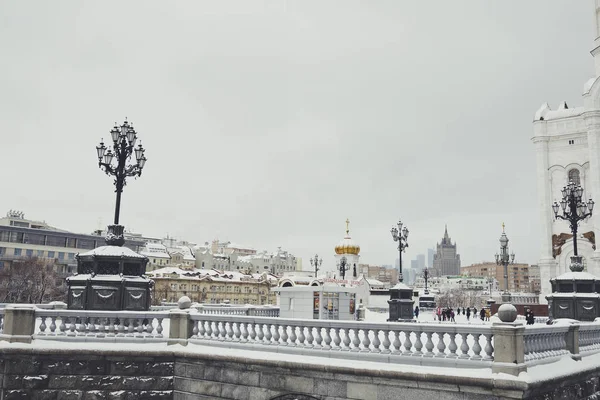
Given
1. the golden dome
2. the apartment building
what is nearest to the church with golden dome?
the golden dome

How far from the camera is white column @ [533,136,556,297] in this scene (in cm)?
5256

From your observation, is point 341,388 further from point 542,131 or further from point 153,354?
point 542,131

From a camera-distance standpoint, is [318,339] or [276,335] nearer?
[318,339]

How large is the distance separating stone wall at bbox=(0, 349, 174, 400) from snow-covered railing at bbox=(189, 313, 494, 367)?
1.27 meters

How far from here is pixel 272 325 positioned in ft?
40.8

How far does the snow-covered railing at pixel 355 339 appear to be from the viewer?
10.0m

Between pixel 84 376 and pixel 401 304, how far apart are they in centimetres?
2106

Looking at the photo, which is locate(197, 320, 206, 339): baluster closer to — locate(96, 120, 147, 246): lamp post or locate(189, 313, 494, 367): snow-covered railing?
locate(189, 313, 494, 367): snow-covered railing

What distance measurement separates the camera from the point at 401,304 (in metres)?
31.0

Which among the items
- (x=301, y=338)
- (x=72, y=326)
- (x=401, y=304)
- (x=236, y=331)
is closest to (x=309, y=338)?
(x=301, y=338)

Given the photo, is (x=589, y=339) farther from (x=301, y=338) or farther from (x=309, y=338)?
(x=301, y=338)

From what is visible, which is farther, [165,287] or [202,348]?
[165,287]

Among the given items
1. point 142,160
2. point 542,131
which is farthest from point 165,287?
point 142,160

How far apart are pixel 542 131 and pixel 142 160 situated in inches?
1885
